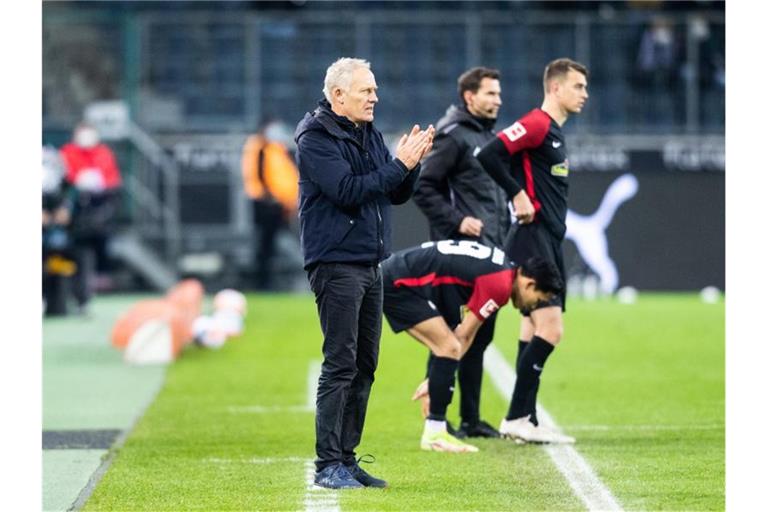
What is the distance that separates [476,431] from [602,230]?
10594 millimetres

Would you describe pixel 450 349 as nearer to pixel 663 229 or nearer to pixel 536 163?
pixel 536 163

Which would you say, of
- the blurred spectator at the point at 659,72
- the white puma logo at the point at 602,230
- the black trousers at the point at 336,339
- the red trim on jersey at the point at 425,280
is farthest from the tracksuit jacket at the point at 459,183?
the blurred spectator at the point at 659,72

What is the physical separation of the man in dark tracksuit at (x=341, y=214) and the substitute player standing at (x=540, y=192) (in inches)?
63.5

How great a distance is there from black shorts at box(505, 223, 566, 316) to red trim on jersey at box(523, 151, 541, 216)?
0.38 feet

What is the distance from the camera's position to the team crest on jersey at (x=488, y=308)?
8.73m

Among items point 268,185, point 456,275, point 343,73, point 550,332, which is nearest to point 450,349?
point 456,275

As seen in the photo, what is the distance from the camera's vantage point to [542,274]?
8672 mm

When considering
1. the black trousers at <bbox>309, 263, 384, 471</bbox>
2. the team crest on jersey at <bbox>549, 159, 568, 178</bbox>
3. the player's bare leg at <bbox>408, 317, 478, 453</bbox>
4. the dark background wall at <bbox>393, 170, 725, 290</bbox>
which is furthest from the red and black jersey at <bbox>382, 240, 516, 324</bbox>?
the dark background wall at <bbox>393, 170, 725, 290</bbox>

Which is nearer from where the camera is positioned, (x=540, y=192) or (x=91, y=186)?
(x=540, y=192)

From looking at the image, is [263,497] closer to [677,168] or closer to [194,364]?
[194,364]

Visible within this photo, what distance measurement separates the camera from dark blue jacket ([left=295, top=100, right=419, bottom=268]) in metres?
7.34

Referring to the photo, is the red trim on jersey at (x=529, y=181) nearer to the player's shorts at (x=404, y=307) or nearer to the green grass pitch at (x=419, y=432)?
the player's shorts at (x=404, y=307)
